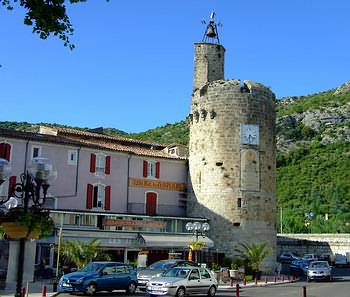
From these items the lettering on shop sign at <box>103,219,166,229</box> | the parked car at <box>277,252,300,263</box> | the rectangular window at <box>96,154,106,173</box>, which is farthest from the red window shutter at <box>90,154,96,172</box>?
the parked car at <box>277,252,300,263</box>

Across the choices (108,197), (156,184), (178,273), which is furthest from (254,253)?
(178,273)

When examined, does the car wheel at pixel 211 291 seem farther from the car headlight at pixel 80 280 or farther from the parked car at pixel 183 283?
the car headlight at pixel 80 280

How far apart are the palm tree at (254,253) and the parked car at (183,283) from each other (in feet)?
49.4

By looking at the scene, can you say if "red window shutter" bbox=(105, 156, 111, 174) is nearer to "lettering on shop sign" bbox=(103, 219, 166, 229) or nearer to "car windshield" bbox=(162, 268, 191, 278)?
"lettering on shop sign" bbox=(103, 219, 166, 229)

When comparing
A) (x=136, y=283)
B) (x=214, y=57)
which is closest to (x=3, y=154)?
(x=136, y=283)

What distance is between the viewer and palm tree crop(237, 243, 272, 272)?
37.3 metres

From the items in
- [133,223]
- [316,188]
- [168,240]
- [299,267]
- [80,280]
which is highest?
[316,188]

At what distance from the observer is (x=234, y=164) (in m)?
41.2

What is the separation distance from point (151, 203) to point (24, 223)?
3245 cm

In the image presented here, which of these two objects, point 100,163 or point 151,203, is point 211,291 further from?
point 151,203

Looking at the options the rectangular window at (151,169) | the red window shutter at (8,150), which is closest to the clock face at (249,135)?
the rectangular window at (151,169)

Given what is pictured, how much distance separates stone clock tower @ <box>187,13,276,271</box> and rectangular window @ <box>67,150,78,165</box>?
10.2m

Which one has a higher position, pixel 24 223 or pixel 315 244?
pixel 24 223

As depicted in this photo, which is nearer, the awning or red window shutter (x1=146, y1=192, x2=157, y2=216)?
the awning
